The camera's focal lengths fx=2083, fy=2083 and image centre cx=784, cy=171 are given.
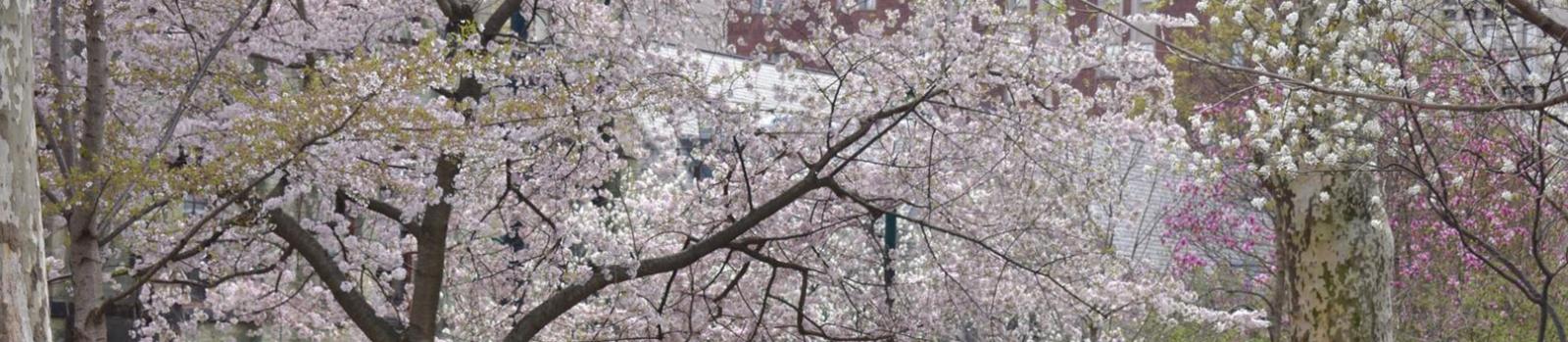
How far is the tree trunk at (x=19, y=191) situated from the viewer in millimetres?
7703

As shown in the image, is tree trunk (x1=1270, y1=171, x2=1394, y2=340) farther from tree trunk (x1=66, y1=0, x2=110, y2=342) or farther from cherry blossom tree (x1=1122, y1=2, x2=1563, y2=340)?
tree trunk (x1=66, y1=0, x2=110, y2=342)

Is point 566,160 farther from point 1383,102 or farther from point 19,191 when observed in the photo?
point 19,191

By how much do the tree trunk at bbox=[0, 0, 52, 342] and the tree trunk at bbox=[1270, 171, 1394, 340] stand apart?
8.80 meters

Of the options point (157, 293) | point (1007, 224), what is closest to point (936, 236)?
point (1007, 224)

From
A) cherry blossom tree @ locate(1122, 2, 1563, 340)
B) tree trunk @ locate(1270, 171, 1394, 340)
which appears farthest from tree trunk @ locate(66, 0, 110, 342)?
tree trunk @ locate(1270, 171, 1394, 340)

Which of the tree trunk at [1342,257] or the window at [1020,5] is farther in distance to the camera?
the window at [1020,5]

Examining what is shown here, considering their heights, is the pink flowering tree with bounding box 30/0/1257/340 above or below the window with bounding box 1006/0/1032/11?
below

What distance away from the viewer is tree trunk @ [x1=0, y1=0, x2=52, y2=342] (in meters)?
7.70

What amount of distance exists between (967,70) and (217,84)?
207 inches

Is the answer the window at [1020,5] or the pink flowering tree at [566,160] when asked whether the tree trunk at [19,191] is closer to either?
the pink flowering tree at [566,160]

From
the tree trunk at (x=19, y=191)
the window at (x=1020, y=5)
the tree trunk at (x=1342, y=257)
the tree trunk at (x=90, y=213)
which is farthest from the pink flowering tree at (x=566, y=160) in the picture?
the tree trunk at (x=19, y=191)

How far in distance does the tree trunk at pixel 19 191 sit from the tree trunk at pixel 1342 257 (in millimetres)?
8804

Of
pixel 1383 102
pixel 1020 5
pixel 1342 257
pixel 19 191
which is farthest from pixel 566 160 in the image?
pixel 19 191

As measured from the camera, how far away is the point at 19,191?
7973 millimetres
